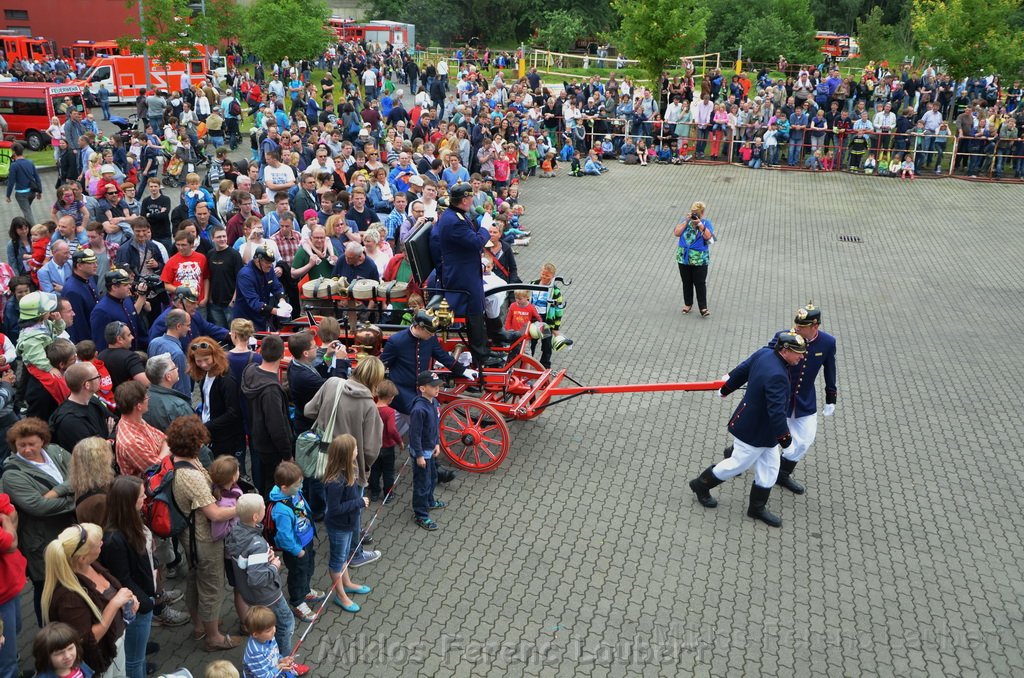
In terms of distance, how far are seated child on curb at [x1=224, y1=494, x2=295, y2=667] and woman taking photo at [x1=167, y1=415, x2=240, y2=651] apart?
7.6 inches

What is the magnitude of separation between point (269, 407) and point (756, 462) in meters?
4.10

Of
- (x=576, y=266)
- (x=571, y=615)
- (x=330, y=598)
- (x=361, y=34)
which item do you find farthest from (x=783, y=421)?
(x=361, y=34)

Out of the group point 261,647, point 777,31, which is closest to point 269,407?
point 261,647

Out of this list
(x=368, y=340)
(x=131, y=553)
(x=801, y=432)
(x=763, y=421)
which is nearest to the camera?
(x=131, y=553)

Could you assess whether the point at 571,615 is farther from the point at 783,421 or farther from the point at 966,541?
the point at 966,541

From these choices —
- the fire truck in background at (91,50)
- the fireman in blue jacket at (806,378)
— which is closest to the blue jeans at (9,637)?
the fireman in blue jacket at (806,378)

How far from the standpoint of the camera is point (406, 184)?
1387 cm

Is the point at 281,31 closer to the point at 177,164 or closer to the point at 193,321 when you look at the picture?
the point at 177,164

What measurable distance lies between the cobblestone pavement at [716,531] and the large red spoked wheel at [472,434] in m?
0.17

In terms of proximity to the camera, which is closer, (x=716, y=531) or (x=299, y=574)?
(x=299, y=574)

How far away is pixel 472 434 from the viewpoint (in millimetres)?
7820

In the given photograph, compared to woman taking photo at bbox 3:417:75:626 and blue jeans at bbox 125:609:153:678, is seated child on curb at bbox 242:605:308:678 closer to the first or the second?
blue jeans at bbox 125:609:153:678

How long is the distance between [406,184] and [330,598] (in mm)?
8972

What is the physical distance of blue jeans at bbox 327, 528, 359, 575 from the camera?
594cm
